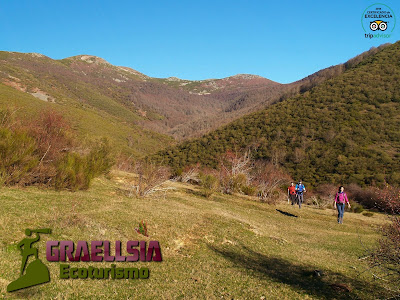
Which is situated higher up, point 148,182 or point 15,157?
point 15,157

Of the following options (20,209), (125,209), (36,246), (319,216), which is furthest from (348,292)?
(319,216)

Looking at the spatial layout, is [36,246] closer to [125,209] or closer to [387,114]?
[125,209]

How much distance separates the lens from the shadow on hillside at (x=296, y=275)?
16.9ft

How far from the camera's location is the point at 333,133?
4397cm

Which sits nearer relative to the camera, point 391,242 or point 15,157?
point 391,242

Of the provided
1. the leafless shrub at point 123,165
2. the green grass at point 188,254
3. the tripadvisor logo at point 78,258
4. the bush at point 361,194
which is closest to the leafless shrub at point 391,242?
the green grass at point 188,254

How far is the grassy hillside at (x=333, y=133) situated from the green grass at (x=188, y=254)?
2885 cm

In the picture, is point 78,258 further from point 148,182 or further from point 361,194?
point 361,194

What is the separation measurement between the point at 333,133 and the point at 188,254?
43258 mm

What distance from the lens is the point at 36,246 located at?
5016mm

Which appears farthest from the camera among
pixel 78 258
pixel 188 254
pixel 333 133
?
pixel 333 133

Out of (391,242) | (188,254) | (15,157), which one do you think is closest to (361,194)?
(188,254)

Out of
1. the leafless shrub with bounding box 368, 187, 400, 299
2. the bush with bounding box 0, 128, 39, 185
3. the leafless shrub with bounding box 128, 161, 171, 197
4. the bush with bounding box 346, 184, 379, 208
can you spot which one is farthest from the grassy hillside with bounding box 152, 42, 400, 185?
the bush with bounding box 0, 128, 39, 185

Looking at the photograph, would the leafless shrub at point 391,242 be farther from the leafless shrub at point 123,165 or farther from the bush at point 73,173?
the leafless shrub at point 123,165
